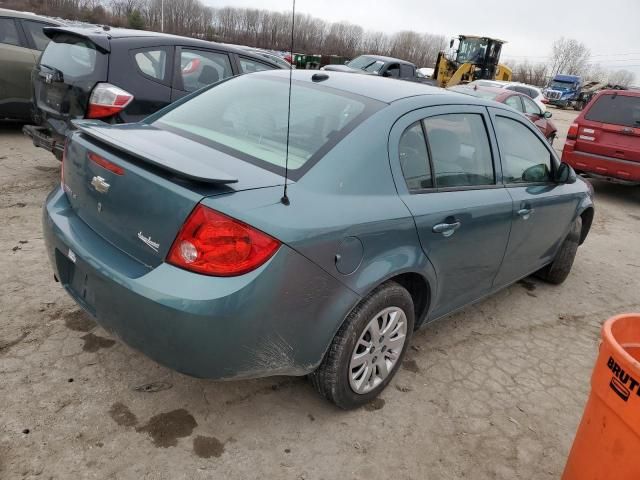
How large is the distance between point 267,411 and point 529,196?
7.32 feet

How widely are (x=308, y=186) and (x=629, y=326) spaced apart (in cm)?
134

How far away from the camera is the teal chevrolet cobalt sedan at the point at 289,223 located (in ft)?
6.33

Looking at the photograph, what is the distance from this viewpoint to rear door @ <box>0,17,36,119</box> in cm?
664

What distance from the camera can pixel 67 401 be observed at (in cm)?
239

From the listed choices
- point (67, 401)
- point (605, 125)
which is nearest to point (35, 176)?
point (67, 401)

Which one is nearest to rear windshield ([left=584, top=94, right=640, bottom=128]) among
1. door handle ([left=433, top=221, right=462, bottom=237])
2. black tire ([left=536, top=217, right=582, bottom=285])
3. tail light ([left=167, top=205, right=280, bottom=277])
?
black tire ([left=536, top=217, right=582, bottom=285])

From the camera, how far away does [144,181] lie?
209cm

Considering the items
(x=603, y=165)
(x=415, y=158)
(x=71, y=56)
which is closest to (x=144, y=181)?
(x=415, y=158)

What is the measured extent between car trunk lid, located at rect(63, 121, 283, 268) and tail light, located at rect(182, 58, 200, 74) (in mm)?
2954

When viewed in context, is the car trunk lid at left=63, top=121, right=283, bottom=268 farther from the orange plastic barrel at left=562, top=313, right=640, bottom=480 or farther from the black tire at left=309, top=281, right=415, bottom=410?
the orange plastic barrel at left=562, top=313, right=640, bottom=480

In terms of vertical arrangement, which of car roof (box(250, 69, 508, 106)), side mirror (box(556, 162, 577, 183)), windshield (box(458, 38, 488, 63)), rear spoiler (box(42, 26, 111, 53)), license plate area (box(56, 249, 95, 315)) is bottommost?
license plate area (box(56, 249, 95, 315))

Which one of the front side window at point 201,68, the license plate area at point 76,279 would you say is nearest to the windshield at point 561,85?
the front side window at point 201,68

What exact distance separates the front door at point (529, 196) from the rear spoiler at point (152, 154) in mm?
2037

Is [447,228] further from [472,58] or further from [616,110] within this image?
[472,58]
